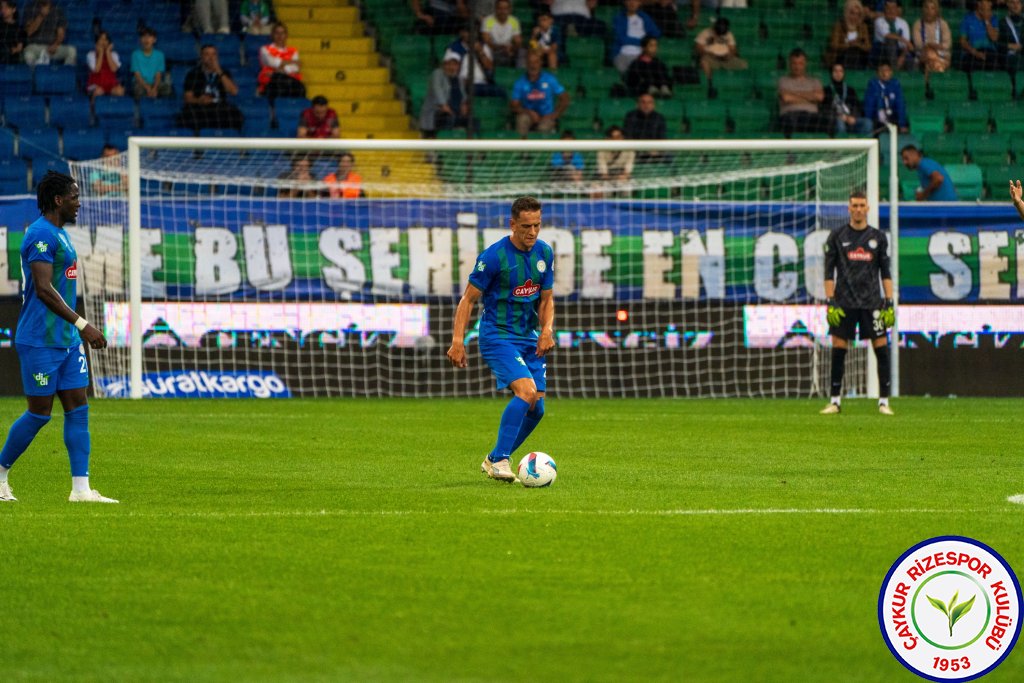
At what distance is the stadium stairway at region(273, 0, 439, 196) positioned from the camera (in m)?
22.8

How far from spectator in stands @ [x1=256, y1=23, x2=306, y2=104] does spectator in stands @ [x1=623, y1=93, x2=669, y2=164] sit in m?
4.69

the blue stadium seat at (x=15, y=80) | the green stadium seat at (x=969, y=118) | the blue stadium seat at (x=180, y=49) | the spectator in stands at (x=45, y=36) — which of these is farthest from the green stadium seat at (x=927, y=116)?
the blue stadium seat at (x=15, y=80)

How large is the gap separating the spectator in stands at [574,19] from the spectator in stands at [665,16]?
854 mm

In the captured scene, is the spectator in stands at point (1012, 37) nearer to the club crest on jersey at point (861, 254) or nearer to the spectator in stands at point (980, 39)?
the spectator in stands at point (980, 39)

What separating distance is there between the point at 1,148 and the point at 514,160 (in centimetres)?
683

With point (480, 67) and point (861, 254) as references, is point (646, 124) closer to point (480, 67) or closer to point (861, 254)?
point (480, 67)

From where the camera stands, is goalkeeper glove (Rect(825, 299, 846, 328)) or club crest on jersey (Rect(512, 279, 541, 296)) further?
goalkeeper glove (Rect(825, 299, 846, 328))

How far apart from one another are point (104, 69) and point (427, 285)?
6.37 m

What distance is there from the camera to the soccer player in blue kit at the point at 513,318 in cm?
977

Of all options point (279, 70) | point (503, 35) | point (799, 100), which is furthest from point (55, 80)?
point (799, 100)

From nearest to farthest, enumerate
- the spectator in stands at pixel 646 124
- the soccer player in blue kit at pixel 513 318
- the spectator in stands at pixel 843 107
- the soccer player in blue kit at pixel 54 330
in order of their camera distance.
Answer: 1. the soccer player in blue kit at pixel 54 330
2. the soccer player in blue kit at pixel 513 318
3. the spectator in stands at pixel 646 124
4. the spectator in stands at pixel 843 107

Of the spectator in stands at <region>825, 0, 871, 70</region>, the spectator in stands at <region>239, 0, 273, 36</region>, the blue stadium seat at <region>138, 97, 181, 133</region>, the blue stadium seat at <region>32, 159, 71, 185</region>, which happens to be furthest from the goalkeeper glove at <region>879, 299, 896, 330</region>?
the spectator in stands at <region>239, 0, 273, 36</region>

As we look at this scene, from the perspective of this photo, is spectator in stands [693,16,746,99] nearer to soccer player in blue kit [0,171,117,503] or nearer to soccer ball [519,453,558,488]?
soccer ball [519,453,558,488]

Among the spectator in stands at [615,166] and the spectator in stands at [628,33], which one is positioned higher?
the spectator in stands at [628,33]
